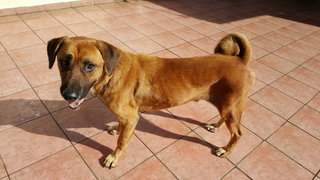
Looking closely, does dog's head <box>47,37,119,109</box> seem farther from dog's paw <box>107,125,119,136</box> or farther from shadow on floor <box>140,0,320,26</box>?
shadow on floor <box>140,0,320,26</box>

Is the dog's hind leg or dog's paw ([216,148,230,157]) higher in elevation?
the dog's hind leg

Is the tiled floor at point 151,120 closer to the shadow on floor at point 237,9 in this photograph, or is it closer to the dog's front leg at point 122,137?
the dog's front leg at point 122,137

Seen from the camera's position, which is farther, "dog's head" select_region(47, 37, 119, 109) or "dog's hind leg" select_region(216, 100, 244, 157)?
"dog's hind leg" select_region(216, 100, 244, 157)

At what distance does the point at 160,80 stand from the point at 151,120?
1408mm

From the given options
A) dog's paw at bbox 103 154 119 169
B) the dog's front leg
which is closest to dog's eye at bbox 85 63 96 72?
the dog's front leg

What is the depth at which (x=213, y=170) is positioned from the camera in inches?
151

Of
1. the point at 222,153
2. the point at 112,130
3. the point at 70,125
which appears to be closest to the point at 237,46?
the point at 222,153

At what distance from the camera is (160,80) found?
137 inches

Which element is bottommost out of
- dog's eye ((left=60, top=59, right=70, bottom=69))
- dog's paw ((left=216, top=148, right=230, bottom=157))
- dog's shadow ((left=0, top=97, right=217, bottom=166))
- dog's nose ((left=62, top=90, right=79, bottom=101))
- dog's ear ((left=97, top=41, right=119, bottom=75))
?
dog's shadow ((left=0, top=97, right=217, bottom=166))

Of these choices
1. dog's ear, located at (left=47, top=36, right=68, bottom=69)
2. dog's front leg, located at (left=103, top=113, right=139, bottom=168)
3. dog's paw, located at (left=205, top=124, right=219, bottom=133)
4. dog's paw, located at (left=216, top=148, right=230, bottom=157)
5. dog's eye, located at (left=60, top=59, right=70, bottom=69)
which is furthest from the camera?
dog's paw, located at (left=205, top=124, right=219, bottom=133)

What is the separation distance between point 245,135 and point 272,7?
32.8 feet

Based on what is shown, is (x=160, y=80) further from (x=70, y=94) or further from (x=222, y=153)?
(x=222, y=153)

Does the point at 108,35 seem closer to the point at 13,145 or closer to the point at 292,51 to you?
the point at 13,145

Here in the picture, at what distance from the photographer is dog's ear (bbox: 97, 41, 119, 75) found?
303 cm
